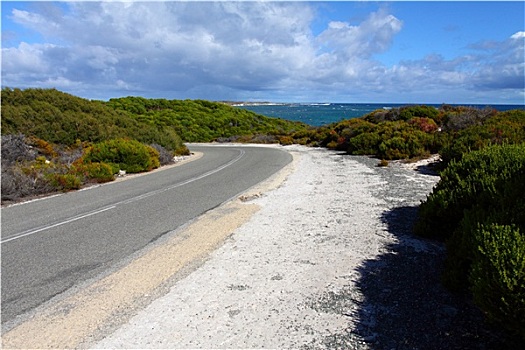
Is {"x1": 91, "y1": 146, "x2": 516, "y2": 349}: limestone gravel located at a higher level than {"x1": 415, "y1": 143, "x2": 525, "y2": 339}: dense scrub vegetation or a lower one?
lower

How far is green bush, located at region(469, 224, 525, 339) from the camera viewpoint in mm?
3029

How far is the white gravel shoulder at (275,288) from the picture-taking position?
12.4 feet

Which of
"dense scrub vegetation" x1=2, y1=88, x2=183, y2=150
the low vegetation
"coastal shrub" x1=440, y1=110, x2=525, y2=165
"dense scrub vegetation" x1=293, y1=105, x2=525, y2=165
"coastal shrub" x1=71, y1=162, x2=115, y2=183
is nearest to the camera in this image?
the low vegetation

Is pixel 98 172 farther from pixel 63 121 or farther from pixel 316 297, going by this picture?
pixel 316 297

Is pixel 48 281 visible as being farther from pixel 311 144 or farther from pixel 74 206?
pixel 311 144

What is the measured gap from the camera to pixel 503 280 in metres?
3.07

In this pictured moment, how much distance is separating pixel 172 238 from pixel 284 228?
217cm

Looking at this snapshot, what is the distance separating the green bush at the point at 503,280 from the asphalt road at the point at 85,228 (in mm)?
4833

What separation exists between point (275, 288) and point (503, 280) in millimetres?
2580

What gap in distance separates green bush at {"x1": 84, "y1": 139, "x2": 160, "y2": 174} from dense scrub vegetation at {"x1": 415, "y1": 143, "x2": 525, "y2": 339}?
14281 millimetres

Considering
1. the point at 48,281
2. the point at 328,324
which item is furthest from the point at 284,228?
the point at 48,281

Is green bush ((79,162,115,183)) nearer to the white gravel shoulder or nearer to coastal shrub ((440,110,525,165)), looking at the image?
the white gravel shoulder

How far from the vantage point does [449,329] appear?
148 inches

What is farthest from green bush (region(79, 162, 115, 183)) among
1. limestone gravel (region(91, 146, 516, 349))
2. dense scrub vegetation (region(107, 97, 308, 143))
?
dense scrub vegetation (region(107, 97, 308, 143))
